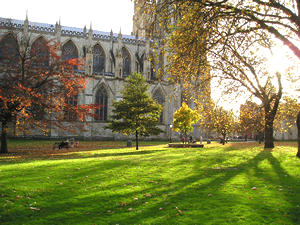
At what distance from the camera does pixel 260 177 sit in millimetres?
7656

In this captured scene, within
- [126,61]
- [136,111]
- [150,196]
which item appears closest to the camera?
[150,196]

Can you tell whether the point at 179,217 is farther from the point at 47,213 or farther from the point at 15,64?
the point at 15,64

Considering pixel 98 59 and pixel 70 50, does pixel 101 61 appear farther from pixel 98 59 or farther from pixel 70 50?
pixel 70 50

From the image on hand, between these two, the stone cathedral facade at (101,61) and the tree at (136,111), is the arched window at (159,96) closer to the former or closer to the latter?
the stone cathedral facade at (101,61)

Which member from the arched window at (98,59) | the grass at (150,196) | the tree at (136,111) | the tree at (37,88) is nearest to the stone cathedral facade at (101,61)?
the arched window at (98,59)

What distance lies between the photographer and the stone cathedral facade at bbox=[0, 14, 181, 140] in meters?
39.9

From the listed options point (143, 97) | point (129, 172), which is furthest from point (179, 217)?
point (143, 97)

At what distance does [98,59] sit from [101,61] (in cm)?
63

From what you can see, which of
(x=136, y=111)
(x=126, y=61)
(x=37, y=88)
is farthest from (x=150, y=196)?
(x=126, y=61)

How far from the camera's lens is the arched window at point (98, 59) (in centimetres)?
4419

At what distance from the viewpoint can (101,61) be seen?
44.6 meters

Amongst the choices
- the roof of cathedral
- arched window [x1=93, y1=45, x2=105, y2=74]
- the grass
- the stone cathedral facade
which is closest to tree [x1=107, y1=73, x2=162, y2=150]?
the grass

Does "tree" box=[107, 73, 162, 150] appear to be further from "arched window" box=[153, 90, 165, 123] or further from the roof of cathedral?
the roof of cathedral

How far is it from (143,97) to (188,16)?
531 inches
